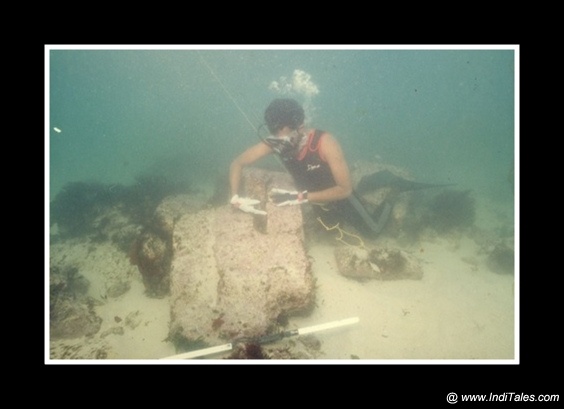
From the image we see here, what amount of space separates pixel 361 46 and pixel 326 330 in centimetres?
418

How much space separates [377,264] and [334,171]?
198 cm

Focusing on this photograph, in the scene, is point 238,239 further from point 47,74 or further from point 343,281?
point 47,74

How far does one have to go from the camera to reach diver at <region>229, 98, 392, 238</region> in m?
5.11

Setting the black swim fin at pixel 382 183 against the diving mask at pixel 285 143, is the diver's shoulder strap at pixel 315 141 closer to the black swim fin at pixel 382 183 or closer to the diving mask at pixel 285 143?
the diving mask at pixel 285 143

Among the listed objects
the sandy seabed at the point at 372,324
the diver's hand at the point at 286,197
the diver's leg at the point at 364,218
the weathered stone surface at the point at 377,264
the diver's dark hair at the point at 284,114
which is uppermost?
the diver's dark hair at the point at 284,114

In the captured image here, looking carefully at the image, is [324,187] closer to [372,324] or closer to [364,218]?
[364,218]

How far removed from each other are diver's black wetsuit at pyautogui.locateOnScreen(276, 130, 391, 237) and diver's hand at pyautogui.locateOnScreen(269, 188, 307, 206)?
61 centimetres

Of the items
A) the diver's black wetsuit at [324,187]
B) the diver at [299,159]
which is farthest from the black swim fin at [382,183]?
the diver at [299,159]

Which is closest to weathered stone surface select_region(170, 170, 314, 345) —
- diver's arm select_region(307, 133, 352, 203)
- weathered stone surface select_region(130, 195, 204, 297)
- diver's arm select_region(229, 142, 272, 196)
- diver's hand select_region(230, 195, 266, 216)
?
diver's hand select_region(230, 195, 266, 216)

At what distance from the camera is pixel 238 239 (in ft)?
15.1

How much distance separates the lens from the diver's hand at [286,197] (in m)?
5.13

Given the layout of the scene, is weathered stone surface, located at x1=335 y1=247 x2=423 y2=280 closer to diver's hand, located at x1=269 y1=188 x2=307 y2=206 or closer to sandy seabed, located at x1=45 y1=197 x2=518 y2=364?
sandy seabed, located at x1=45 y1=197 x2=518 y2=364

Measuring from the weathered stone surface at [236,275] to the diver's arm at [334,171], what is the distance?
61 cm

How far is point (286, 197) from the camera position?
5.33 m
